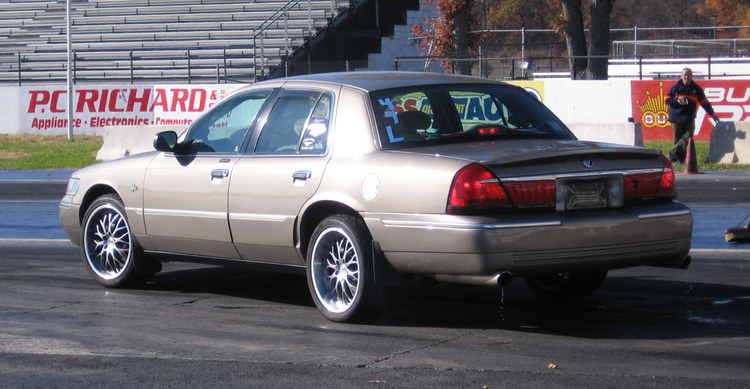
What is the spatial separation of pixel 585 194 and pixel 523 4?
61276mm

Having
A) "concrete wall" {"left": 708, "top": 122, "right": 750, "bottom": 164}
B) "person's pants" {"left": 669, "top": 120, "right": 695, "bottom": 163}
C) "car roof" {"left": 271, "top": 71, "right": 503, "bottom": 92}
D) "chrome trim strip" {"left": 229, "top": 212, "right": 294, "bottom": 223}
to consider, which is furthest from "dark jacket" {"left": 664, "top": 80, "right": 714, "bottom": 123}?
"chrome trim strip" {"left": 229, "top": 212, "right": 294, "bottom": 223}

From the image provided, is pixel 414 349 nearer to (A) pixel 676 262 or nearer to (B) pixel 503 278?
(B) pixel 503 278

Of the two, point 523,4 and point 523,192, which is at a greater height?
point 523,4

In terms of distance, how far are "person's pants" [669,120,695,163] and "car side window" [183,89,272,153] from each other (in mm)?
13745

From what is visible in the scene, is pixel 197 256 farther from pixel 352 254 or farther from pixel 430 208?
pixel 430 208

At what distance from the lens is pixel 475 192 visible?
6188 millimetres

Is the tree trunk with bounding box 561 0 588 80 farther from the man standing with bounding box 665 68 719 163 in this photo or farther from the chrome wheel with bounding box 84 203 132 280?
the chrome wheel with bounding box 84 203 132 280

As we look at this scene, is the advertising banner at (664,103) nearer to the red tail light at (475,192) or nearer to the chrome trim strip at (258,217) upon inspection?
the chrome trim strip at (258,217)

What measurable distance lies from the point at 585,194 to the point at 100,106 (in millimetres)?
26280

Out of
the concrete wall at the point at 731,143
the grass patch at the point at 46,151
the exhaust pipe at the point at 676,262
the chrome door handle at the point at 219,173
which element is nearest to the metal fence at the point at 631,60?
the concrete wall at the point at 731,143

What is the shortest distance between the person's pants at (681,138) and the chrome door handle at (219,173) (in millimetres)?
14198

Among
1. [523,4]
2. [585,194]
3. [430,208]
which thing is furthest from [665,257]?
[523,4]

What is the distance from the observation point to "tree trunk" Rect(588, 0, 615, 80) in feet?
99.7

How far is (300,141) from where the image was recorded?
24.0ft
